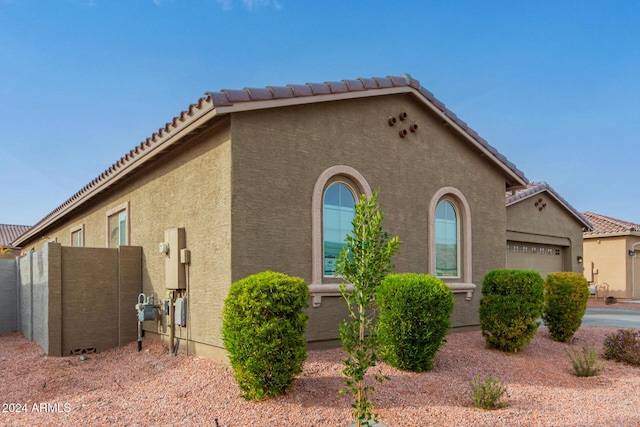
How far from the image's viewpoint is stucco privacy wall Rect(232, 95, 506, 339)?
25.3 ft

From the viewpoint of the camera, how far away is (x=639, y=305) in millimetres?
21484

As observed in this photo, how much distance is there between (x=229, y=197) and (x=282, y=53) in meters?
5.48

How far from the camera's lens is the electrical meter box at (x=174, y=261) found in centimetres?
873

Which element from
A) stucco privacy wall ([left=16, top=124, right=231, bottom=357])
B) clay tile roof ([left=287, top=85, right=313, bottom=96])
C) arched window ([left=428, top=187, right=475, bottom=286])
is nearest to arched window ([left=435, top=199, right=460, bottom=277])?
arched window ([left=428, top=187, right=475, bottom=286])

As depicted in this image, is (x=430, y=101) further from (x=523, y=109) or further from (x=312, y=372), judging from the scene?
(x=312, y=372)

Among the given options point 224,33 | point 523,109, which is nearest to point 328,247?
point 224,33

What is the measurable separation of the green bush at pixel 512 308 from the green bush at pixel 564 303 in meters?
1.70

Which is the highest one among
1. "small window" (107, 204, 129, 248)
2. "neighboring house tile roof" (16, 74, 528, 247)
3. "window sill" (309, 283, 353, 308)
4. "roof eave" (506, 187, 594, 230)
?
"neighboring house tile roof" (16, 74, 528, 247)

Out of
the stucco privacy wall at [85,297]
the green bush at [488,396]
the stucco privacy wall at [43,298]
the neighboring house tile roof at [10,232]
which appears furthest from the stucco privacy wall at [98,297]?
the neighboring house tile roof at [10,232]

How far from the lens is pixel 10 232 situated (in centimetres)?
3916

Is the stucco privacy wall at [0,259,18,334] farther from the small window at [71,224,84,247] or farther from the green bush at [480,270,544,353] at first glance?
the green bush at [480,270,544,353]

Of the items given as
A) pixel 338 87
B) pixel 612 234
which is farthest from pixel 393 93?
pixel 612 234

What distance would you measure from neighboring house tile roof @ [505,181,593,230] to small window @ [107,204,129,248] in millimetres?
12163

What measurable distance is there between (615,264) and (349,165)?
836 inches
